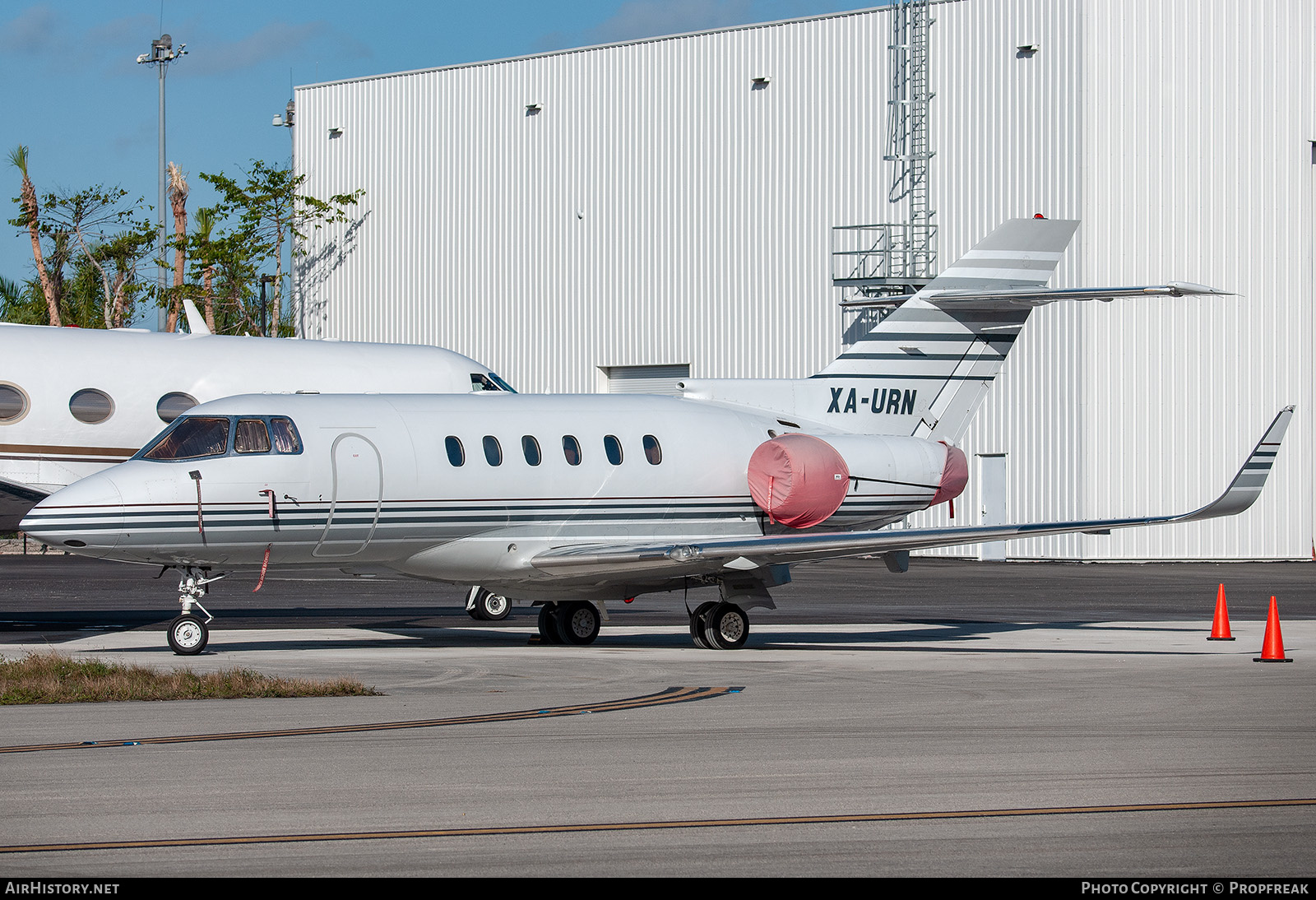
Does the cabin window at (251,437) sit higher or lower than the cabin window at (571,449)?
higher

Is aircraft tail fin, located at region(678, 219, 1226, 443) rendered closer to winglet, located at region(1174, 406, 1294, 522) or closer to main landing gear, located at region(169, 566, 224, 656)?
winglet, located at region(1174, 406, 1294, 522)

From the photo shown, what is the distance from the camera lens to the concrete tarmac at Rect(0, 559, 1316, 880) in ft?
24.5

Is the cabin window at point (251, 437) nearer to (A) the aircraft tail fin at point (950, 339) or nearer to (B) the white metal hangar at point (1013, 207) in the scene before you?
(A) the aircraft tail fin at point (950, 339)

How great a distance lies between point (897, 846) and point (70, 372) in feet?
54.6

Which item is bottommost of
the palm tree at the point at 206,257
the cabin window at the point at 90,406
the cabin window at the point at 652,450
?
the cabin window at the point at 652,450

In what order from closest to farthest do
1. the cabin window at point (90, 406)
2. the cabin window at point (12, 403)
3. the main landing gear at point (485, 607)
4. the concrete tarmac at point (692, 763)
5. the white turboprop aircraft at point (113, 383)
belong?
the concrete tarmac at point (692, 763)
the cabin window at point (12, 403)
the white turboprop aircraft at point (113, 383)
the cabin window at point (90, 406)
the main landing gear at point (485, 607)

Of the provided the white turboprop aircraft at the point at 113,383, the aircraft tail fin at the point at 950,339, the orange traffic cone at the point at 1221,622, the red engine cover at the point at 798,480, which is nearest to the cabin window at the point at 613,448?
the red engine cover at the point at 798,480

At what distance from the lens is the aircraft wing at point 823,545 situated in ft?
56.1

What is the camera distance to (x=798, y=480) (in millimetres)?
20188

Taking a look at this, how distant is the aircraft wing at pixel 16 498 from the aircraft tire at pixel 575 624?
6816 mm

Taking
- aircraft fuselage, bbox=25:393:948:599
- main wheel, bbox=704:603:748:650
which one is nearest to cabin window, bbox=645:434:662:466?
aircraft fuselage, bbox=25:393:948:599

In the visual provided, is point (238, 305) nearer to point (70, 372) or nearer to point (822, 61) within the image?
point (822, 61)

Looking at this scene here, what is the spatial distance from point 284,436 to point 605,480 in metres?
4.00
